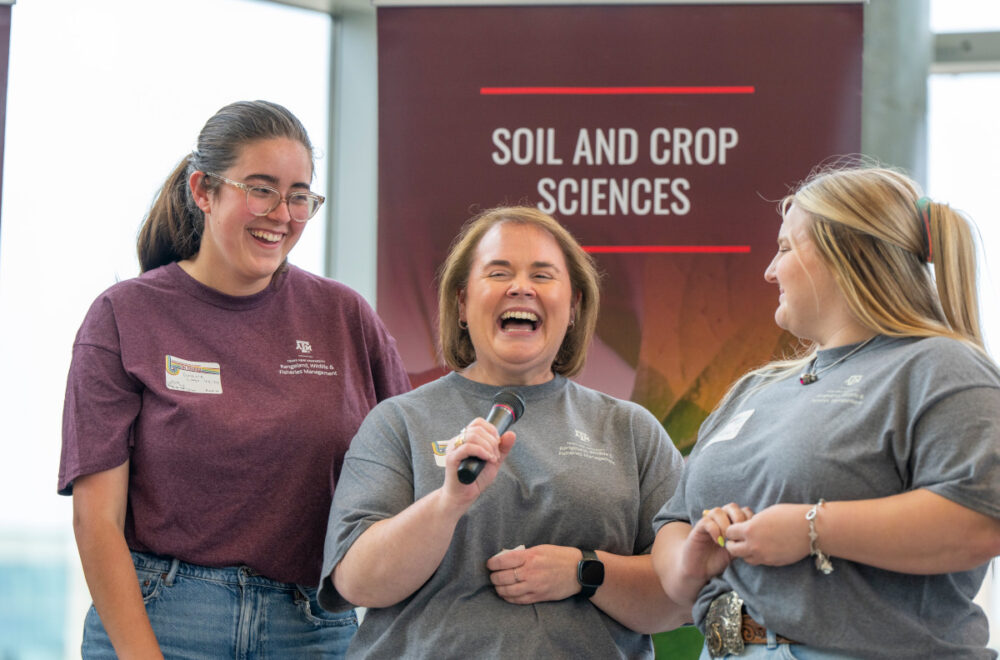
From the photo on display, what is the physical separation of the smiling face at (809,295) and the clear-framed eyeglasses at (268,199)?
3.39ft

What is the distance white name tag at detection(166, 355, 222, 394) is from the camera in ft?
7.08

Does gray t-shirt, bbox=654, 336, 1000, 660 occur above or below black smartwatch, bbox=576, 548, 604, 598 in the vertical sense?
above

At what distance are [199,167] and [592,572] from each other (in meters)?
1.21

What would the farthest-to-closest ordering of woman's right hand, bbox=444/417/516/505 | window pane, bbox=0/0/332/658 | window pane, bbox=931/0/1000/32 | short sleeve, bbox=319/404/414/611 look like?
window pane, bbox=931/0/1000/32 → window pane, bbox=0/0/332/658 → short sleeve, bbox=319/404/414/611 → woman's right hand, bbox=444/417/516/505

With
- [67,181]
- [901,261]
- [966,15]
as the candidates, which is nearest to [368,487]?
[901,261]

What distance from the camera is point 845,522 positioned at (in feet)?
4.98

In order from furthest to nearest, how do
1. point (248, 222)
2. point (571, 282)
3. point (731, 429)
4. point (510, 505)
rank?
point (571, 282)
point (248, 222)
point (510, 505)
point (731, 429)

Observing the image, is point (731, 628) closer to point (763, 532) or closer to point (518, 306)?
point (763, 532)

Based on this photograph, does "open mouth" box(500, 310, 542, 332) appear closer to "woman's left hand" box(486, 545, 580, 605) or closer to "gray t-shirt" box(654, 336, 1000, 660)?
"woman's left hand" box(486, 545, 580, 605)

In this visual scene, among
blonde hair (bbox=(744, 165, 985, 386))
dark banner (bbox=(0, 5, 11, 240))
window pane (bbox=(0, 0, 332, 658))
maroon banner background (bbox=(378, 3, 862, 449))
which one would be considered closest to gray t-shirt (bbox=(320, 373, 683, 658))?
blonde hair (bbox=(744, 165, 985, 386))

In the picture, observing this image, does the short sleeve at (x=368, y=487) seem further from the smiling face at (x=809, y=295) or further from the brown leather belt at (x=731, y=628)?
the smiling face at (x=809, y=295)

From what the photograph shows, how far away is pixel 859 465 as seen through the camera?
1.59m

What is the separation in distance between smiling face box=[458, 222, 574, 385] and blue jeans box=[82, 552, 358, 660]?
64cm

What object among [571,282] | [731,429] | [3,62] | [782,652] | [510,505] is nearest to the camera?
[782,652]
